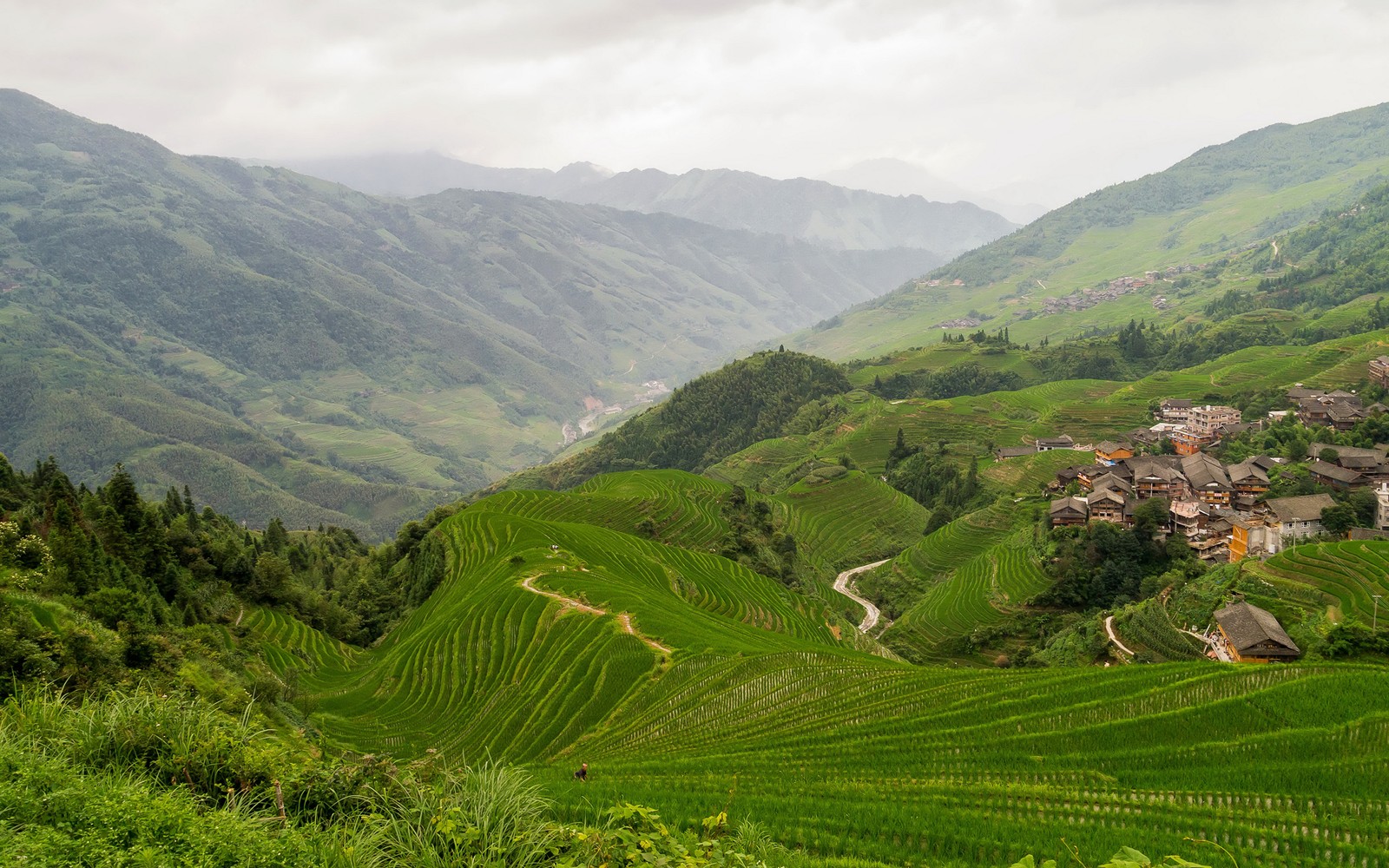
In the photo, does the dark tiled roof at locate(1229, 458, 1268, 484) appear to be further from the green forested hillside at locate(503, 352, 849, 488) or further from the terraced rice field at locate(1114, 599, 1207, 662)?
the green forested hillside at locate(503, 352, 849, 488)

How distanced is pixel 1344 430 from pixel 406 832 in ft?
341

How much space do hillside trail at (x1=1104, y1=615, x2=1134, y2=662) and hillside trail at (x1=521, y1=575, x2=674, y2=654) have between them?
2914cm

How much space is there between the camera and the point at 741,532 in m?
81.9

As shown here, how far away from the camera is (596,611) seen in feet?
128

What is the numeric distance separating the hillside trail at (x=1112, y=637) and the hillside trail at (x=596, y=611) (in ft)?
95.6

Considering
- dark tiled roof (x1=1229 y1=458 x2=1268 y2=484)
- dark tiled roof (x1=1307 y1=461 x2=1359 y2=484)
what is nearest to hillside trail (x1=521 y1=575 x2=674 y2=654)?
dark tiled roof (x1=1229 y1=458 x2=1268 y2=484)

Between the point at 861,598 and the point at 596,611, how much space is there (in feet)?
165

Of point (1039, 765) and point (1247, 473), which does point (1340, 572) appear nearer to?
point (1247, 473)

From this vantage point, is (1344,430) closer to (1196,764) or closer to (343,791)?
(1196,764)

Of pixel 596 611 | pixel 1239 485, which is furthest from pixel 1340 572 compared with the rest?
pixel 596 611

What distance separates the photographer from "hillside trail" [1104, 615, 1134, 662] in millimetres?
43747

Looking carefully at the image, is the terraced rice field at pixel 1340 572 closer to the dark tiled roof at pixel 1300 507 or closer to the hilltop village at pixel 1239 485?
the hilltop village at pixel 1239 485

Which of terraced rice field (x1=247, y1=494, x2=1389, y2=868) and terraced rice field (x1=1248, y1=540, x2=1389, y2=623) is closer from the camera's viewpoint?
terraced rice field (x1=247, y1=494, x2=1389, y2=868)

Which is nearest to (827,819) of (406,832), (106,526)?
(406,832)
